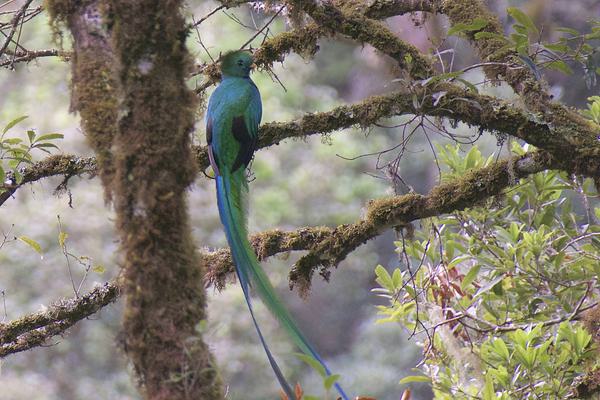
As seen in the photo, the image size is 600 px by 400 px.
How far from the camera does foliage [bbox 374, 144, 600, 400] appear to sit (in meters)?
2.23

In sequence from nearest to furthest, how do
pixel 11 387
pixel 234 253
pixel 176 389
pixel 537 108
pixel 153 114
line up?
pixel 176 389 < pixel 153 114 < pixel 234 253 < pixel 537 108 < pixel 11 387

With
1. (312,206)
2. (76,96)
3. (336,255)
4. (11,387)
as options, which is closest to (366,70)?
(312,206)

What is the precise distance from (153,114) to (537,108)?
1150mm

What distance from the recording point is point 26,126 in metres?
5.80

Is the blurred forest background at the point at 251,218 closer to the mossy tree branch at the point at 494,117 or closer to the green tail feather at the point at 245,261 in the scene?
the green tail feather at the point at 245,261

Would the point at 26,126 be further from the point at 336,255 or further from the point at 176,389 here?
the point at 176,389

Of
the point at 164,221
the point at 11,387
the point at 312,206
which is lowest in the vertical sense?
the point at 164,221

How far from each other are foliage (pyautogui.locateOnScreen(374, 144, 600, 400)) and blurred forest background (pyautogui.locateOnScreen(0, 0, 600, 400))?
2877 mm

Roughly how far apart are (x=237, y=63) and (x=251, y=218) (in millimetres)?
3605

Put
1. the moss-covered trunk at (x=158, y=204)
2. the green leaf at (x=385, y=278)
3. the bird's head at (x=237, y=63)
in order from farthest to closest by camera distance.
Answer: the green leaf at (x=385, y=278) < the bird's head at (x=237, y=63) < the moss-covered trunk at (x=158, y=204)

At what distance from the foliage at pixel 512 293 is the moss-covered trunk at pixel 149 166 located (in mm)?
1137

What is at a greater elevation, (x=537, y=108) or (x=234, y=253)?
(x=537, y=108)

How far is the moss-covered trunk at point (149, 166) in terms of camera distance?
1.00m

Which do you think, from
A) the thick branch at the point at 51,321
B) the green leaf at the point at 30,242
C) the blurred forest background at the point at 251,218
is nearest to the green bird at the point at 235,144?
the thick branch at the point at 51,321
